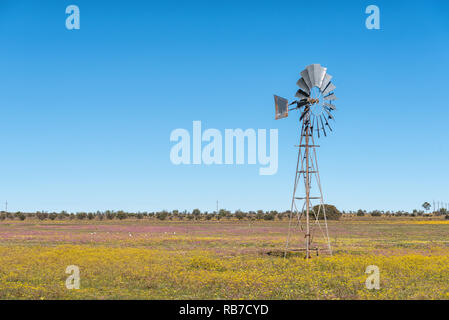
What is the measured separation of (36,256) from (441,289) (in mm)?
22108

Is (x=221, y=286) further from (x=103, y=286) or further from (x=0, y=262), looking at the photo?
(x=0, y=262)

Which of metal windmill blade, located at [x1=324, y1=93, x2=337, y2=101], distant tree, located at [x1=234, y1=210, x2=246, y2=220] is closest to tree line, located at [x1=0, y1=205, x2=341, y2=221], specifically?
distant tree, located at [x1=234, y1=210, x2=246, y2=220]

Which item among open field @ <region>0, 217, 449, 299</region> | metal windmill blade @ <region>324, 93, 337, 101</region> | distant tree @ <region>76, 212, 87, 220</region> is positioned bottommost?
distant tree @ <region>76, 212, 87, 220</region>

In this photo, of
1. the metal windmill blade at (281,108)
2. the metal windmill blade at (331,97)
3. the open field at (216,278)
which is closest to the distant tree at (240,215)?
the open field at (216,278)

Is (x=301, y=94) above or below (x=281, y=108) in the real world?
above

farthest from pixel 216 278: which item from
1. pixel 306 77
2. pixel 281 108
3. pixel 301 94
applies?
pixel 306 77

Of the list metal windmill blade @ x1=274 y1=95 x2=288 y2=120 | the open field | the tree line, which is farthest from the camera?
the tree line

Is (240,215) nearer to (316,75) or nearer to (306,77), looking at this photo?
(306,77)

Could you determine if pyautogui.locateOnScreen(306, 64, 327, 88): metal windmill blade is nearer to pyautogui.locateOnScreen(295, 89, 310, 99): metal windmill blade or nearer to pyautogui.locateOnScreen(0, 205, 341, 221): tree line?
pyautogui.locateOnScreen(295, 89, 310, 99): metal windmill blade

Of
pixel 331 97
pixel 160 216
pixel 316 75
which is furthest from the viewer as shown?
pixel 160 216

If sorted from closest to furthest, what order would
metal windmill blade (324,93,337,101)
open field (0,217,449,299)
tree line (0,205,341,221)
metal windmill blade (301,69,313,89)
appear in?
open field (0,217,449,299), metal windmill blade (301,69,313,89), metal windmill blade (324,93,337,101), tree line (0,205,341,221)

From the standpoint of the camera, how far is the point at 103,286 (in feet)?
58.9
